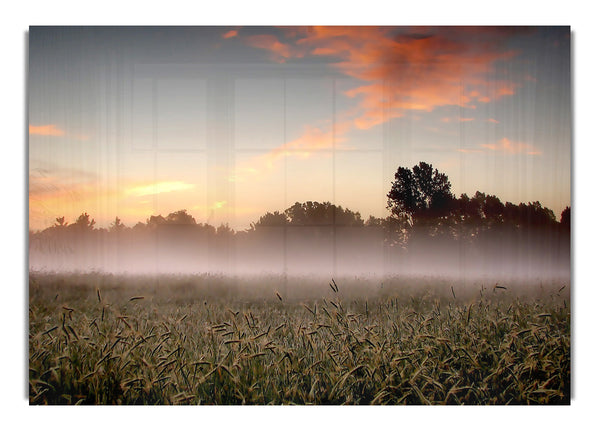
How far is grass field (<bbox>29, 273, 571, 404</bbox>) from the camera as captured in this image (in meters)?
5.08

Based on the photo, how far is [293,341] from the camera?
5.19m

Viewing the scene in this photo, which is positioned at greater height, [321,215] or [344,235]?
[321,215]

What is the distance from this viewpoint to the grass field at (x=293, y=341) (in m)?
5.08

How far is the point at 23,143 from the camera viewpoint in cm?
533

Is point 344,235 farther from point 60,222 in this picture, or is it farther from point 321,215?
point 60,222

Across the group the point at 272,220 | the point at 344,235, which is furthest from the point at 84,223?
the point at 344,235

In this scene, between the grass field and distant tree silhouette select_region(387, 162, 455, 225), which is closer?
the grass field

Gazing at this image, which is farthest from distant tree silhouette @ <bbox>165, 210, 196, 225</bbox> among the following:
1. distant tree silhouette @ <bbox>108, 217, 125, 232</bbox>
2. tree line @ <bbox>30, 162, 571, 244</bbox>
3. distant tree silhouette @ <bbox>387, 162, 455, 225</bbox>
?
distant tree silhouette @ <bbox>387, 162, 455, 225</bbox>

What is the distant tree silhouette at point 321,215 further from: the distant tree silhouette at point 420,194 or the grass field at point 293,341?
the grass field at point 293,341

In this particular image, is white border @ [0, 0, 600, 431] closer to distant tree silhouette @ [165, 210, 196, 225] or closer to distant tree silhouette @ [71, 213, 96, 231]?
distant tree silhouette @ [71, 213, 96, 231]

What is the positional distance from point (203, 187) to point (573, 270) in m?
3.31

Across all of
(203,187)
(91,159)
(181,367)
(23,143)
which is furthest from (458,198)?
(23,143)

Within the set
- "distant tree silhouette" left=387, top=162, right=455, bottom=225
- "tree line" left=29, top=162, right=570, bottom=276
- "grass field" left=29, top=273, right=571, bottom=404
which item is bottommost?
"grass field" left=29, top=273, right=571, bottom=404
